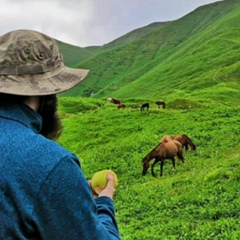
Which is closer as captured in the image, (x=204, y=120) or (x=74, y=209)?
(x=74, y=209)

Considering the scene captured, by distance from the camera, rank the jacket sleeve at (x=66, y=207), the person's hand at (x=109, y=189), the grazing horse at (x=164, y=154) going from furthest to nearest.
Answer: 1. the grazing horse at (x=164, y=154)
2. the person's hand at (x=109, y=189)
3. the jacket sleeve at (x=66, y=207)

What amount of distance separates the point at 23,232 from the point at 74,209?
12.7 inches

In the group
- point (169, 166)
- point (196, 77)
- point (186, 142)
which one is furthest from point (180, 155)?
point (196, 77)

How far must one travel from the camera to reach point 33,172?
9.34 feet

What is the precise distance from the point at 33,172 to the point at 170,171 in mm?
17702

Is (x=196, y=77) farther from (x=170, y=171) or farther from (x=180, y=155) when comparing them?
(x=170, y=171)

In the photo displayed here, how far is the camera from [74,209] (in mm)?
2879

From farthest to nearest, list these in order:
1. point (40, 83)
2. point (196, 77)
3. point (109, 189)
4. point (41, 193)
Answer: point (196, 77) → point (109, 189) → point (40, 83) → point (41, 193)

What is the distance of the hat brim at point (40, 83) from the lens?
314cm

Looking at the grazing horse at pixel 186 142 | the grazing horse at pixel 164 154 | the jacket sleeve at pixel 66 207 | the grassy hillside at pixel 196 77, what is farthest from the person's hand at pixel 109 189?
the grassy hillside at pixel 196 77

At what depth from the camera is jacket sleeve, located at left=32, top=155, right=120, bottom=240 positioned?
9.28 feet

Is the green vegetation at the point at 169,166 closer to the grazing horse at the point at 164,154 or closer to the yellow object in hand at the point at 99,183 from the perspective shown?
the grazing horse at the point at 164,154

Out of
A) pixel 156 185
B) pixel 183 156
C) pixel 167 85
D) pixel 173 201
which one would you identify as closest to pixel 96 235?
pixel 173 201

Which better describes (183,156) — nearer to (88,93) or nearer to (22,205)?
(22,205)
